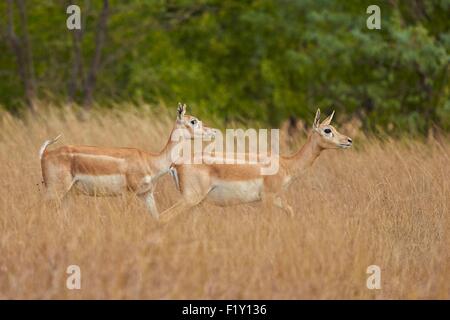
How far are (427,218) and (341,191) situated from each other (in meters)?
1.35

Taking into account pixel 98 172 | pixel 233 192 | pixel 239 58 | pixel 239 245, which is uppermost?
pixel 239 58

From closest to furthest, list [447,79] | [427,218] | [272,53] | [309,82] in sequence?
[427,218] → [447,79] → [309,82] → [272,53]

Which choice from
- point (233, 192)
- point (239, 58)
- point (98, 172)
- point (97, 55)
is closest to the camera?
point (233, 192)

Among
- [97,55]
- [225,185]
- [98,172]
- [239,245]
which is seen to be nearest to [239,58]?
[97,55]

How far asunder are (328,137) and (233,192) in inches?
46.8

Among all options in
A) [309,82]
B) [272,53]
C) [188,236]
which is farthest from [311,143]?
[272,53]

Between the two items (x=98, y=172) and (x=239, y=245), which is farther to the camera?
(x=98, y=172)

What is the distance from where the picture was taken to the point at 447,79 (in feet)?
60.0

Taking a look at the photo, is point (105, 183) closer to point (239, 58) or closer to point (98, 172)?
point (98, 172)

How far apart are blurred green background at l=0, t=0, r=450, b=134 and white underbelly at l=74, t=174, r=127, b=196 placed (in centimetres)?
784

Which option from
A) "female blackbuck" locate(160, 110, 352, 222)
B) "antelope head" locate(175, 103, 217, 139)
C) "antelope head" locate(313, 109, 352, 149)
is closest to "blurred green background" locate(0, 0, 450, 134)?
"antelope head" locate(313, 109, 352, 149)

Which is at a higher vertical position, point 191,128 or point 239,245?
point 191,128

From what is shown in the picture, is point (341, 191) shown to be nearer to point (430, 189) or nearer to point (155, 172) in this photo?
point (430, 189)

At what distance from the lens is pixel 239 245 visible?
24.3 feet
